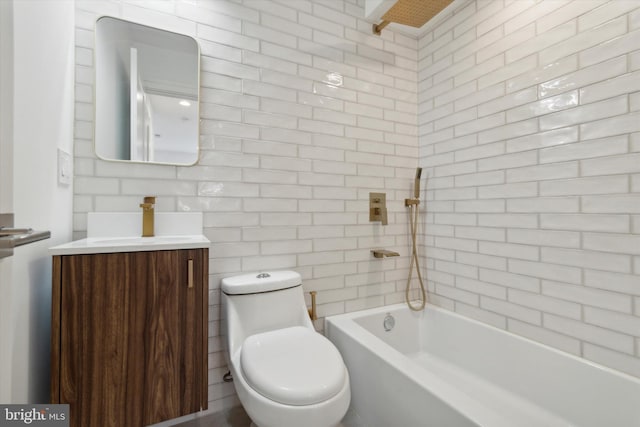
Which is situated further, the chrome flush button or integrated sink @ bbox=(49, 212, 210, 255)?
the chrome flush button

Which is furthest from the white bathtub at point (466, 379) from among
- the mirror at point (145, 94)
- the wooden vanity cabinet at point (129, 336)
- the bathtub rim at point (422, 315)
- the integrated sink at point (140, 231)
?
the mirror at point (145, 94)

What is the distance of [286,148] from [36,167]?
1159 mm

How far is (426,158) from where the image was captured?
88.9 inches

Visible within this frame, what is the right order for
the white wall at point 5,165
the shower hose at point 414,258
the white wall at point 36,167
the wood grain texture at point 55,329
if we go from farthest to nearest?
the shower hose at point 414,258 < the wood grain texture at point 55,329 < the white wall at point 36,167 < the white wall at point 5,165

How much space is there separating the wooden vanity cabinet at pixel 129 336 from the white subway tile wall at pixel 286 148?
1.45 ft

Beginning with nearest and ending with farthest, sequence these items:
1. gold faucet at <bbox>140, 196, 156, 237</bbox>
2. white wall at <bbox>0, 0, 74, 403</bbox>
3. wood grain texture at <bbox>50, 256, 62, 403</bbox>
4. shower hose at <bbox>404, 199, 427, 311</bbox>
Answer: white wall at <bbox>0, 0, 74, 403</bbox>, wood grain texture at <bbox>50, 256, 62, 403</bbox>, gold faucet at <bbox>140, 196, 156, 237</bbox>, shower hose at <bbox>404, 199, 427, 311</bbox>

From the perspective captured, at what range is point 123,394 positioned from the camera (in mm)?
1100

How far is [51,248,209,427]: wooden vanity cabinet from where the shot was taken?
40.6 inches

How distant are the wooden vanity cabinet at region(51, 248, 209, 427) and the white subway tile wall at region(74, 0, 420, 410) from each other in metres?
0.44

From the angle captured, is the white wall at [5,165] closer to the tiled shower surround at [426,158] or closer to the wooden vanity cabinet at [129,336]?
the wooden vanity cabinet at [129,336]

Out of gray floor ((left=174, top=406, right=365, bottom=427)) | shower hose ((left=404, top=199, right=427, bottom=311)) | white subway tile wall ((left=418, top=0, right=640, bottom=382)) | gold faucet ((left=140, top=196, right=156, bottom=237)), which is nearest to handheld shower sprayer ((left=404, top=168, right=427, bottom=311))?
shower hose ((left=404, top=199, right=427, bottom=311))

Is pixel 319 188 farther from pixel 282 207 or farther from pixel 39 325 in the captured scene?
pixel 39 325

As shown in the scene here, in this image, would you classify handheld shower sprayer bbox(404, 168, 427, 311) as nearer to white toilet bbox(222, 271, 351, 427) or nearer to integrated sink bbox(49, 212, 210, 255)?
white toilet bbox(222, 271, 351, 427)

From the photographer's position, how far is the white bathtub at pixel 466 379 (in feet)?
3.83
